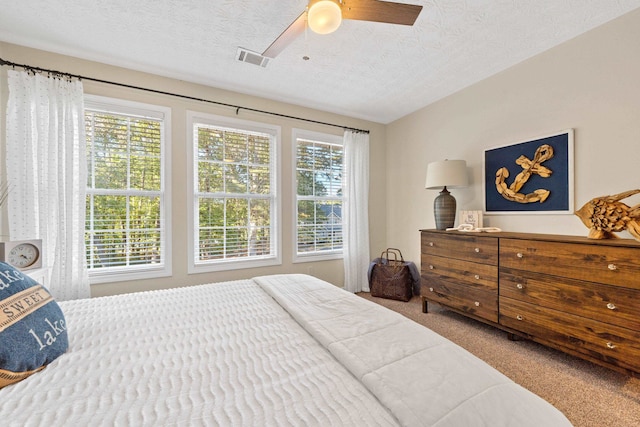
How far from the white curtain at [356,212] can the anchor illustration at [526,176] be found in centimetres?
174

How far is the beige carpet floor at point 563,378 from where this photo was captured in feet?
5.13

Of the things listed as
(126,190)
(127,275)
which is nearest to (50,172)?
(126,190)

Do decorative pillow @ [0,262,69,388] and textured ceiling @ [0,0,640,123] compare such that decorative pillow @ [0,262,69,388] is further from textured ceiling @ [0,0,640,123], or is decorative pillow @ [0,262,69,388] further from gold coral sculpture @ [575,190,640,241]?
gold coral sculpture @ [575,190,640,241]

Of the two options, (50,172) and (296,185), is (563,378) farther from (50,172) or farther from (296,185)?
(50,172)

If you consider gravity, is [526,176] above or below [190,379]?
above

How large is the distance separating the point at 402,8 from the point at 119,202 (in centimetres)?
298

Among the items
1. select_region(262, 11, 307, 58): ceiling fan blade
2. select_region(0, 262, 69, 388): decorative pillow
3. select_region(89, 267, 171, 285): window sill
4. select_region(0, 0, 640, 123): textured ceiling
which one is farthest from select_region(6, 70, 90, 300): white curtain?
select_region(262, 11, 307, 58): ceiling fan blade

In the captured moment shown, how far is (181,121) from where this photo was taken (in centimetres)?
295

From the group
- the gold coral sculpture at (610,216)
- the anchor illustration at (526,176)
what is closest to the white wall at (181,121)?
the anchor illustration at (526,176)

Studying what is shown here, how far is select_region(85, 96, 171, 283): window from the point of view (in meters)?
2.60

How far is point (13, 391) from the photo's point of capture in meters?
0.78

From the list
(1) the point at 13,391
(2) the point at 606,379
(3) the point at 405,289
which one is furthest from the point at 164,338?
(3) the point at 405,289

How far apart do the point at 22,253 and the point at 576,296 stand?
4112mm

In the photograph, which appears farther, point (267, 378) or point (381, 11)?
point (381, 11)
